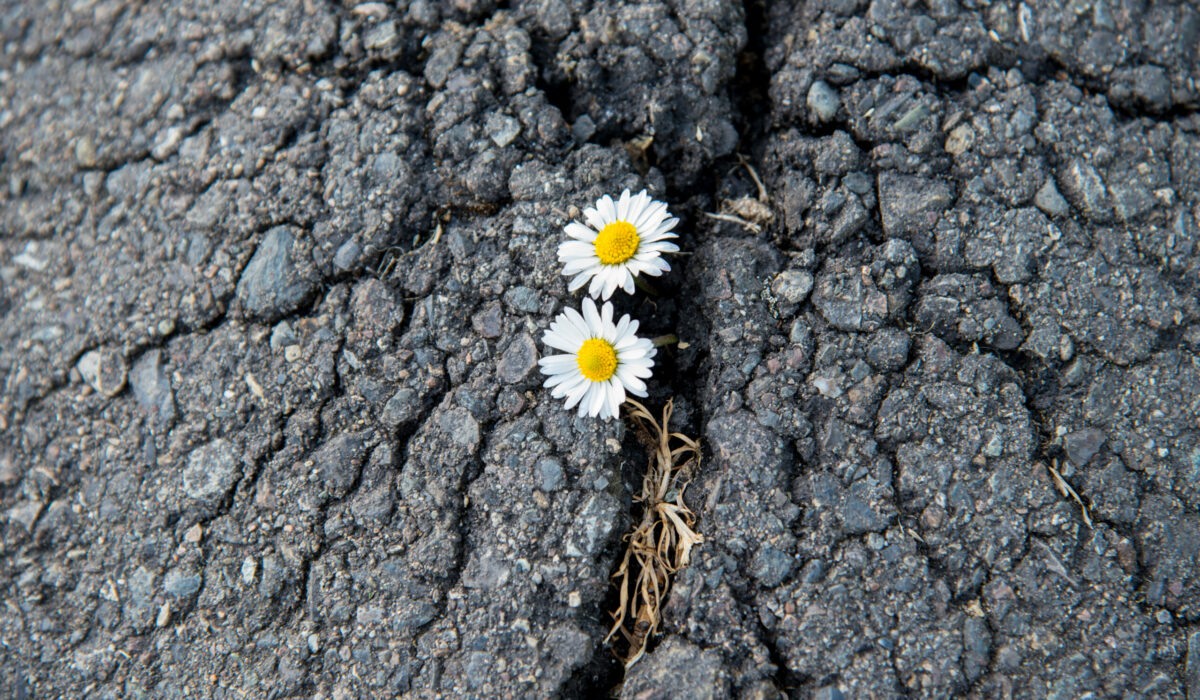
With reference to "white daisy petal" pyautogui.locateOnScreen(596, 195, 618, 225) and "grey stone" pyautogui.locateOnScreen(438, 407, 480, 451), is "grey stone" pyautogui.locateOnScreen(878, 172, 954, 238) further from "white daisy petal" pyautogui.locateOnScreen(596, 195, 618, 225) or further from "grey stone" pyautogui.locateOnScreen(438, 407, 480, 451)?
"grey stone" pyautogui.locateOnScreen(438, 407, 480, 451)

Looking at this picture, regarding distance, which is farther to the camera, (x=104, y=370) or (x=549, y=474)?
(x=104, y=370)

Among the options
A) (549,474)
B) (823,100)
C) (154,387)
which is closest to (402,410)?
(549,474)

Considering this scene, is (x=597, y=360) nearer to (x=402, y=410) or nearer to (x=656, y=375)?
(x=656, y=375)

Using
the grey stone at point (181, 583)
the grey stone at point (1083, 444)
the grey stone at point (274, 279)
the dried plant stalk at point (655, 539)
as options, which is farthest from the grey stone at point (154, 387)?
the grey stone at point (1083, 444)

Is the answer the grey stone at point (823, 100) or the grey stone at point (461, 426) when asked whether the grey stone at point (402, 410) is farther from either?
the grey stone at point (823, 100)

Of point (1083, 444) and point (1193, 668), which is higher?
point (1083, 444)

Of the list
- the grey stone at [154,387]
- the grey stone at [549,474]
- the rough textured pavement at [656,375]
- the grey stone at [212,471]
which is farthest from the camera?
the grey stone at [154,387]

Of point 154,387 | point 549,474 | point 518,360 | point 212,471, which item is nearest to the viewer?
point 549,474

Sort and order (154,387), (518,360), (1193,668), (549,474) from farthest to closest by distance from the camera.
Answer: (154,387), (518,360), (549,474), (1193,668)
